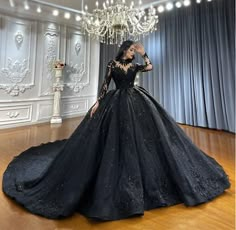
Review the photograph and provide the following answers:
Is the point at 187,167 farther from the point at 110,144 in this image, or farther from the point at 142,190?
the point at 110,144

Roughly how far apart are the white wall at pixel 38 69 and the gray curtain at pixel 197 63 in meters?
2.09

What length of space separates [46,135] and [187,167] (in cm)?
313

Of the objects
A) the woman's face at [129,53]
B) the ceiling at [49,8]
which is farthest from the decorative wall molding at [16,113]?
the woman's face at [129,53]

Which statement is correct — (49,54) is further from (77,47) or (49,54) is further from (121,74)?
(121,74)

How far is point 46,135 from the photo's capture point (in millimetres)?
4234

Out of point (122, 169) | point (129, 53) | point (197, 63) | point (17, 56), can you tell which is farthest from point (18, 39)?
point (122, 169)

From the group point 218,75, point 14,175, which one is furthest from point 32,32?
point 218,75

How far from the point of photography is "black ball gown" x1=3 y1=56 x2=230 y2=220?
162 cm

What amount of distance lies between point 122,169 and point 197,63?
386cm

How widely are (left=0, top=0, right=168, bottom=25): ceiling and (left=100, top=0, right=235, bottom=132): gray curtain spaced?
3.08ft

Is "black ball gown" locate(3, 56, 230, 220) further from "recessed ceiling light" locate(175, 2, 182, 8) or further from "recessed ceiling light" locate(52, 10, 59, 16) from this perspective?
"recessed ceiling light" locate(52, 10, 59, 16)

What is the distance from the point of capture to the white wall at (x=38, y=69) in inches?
188

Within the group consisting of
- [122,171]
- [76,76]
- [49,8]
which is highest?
[49,8]

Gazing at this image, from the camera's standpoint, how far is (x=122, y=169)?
5.67 feet
